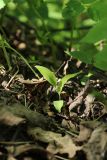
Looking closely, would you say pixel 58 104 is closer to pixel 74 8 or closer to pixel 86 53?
pixel 86 53

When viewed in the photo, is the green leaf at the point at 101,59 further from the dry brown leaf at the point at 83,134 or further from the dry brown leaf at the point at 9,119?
the dry brown leaf at the point at 9,119

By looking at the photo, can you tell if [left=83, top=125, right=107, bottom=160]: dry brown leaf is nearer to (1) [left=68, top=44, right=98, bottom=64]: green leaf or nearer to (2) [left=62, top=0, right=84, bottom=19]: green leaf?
(1) [left=68, top=44, right=98, bottom=64]: green leaf

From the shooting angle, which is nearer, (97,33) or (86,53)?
(97,33)

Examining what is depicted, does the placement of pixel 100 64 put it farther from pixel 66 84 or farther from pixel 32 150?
pixel 32 150

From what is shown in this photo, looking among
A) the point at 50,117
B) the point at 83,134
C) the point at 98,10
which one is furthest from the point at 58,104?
the point at 98,10

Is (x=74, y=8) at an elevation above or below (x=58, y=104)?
above

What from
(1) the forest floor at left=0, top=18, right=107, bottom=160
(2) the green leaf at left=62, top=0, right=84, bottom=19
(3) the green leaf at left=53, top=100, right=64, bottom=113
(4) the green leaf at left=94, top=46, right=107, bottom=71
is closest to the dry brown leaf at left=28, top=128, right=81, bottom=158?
(1) the forest floor at left=0, top=18, right=107, bottom=160
